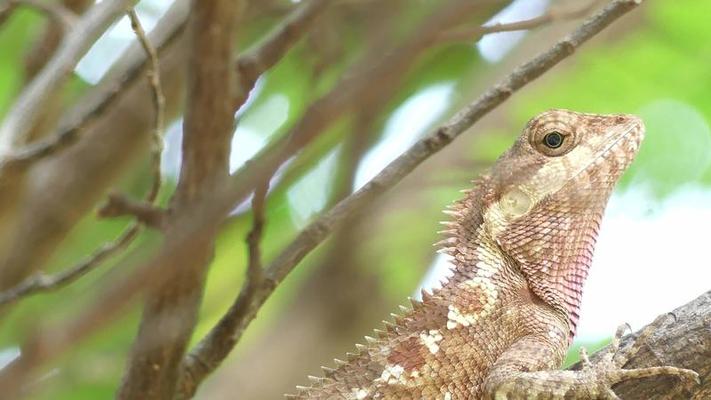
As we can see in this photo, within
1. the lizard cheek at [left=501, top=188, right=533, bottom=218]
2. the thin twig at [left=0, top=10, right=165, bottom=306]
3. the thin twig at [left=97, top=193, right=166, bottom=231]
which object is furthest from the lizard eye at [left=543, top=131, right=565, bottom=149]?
the thin twig at [left=97, top=193, right=166, bottom=231]

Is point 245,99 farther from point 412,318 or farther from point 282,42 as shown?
point 412,318

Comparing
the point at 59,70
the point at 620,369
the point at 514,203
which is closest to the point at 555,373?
the point at 620,369

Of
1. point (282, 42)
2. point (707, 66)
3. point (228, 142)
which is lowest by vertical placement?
point (228, 142)

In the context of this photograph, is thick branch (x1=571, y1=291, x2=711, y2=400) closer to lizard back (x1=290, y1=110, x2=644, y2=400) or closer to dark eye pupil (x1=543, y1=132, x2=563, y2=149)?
lizard back (x1=290, y1=110, x2=644, y2=400)

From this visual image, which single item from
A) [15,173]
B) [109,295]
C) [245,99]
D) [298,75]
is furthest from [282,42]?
[298,75]

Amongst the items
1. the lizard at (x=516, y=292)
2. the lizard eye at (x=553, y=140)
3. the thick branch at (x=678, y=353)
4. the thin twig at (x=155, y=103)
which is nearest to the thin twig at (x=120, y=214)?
the thin twig at (x=155, y=103)

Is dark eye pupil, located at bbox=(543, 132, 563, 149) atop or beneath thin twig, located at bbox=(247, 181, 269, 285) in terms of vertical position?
atop
